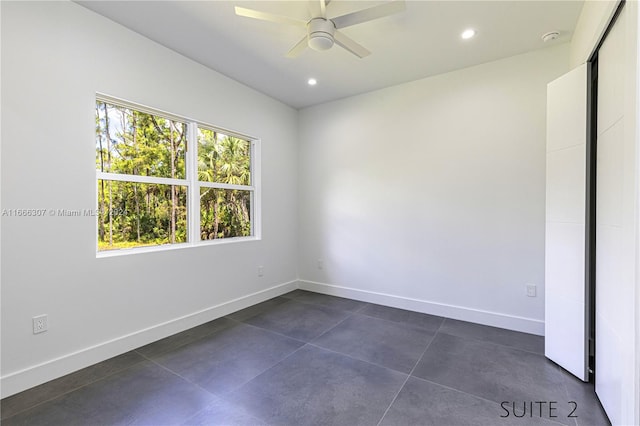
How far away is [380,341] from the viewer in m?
2.63

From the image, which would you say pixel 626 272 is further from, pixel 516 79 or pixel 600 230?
pixel 516 79

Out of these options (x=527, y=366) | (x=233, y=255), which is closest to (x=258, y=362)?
(x=233, y=255)

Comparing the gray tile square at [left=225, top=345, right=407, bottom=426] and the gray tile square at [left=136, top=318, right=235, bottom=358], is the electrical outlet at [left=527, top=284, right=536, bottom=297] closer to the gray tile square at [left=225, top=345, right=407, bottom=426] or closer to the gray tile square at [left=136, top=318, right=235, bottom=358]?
the gray tile square at [left=225, top=345, right=407, bottom=426]

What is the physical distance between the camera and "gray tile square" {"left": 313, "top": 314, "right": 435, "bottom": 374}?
2.31m

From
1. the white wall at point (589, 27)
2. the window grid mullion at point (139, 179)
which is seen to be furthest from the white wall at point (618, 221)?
the window grid mullion at point (139, 179)

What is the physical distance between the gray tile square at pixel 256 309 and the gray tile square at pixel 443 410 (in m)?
1.99

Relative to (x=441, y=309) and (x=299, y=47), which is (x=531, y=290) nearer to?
(x=441, y=309)

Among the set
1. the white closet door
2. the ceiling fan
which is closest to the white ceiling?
the ceiling fan

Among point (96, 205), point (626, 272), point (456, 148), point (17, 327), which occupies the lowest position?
point (17, 327)

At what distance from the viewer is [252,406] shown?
5.75 ft

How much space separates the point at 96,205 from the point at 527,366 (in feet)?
12.2

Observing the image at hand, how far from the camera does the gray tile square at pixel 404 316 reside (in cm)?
303

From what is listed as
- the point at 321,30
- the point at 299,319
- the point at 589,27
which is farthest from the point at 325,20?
the point at 299,319

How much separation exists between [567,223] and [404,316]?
1.86 m
